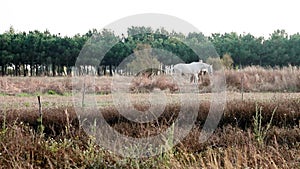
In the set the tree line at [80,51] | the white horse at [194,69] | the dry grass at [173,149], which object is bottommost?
the dry grass at [173,149]

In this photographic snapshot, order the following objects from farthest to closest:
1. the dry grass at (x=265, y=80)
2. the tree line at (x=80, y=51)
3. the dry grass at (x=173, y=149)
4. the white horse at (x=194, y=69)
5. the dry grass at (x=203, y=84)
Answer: the tree line at (x=80, y=51) → the white horse at (x=194, y=69) → the dry grass at (x=265, y=80) → the dry grass at (x=203, y=84) → the dry grass at (x=173, y=149)

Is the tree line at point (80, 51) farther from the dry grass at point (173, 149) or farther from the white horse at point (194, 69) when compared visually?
the dry grass at point (173, 149)

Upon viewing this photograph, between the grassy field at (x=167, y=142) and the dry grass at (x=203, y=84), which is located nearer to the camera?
the grassy field at (x=167, y=142)

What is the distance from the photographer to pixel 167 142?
488 centimetres

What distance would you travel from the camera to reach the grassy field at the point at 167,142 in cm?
506

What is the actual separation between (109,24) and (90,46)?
23.5ft

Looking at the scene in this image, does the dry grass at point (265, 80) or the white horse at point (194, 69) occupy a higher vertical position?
the white horse at point (194, 69)

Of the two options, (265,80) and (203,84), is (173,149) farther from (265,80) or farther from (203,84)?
(265,80)

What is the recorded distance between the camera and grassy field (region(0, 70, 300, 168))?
506cm

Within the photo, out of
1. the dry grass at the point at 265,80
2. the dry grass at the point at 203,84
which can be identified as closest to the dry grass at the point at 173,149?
the dry grass at the point at 203,84

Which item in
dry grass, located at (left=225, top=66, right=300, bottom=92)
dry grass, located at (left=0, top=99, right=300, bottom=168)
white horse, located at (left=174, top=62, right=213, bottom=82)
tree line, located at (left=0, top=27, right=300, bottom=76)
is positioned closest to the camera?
dry grass, located at (left=0, top=99, right=300, bottom=168)

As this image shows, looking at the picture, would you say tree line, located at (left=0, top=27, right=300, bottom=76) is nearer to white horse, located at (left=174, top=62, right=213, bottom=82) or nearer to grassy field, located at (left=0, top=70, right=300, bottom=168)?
white horse, located at (left=174, top=62, right=213, bottom=82)

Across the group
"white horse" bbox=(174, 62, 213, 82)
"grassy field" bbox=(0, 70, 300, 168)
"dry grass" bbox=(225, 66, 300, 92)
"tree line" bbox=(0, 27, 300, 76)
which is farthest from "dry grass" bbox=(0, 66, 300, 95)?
"tree line" bbox=(0, 27, 300, 76)

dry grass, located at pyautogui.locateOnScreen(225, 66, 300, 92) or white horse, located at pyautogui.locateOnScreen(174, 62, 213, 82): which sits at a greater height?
white horse, located at pyautogui.locateOnScreen(174, 62, 213, 82)
